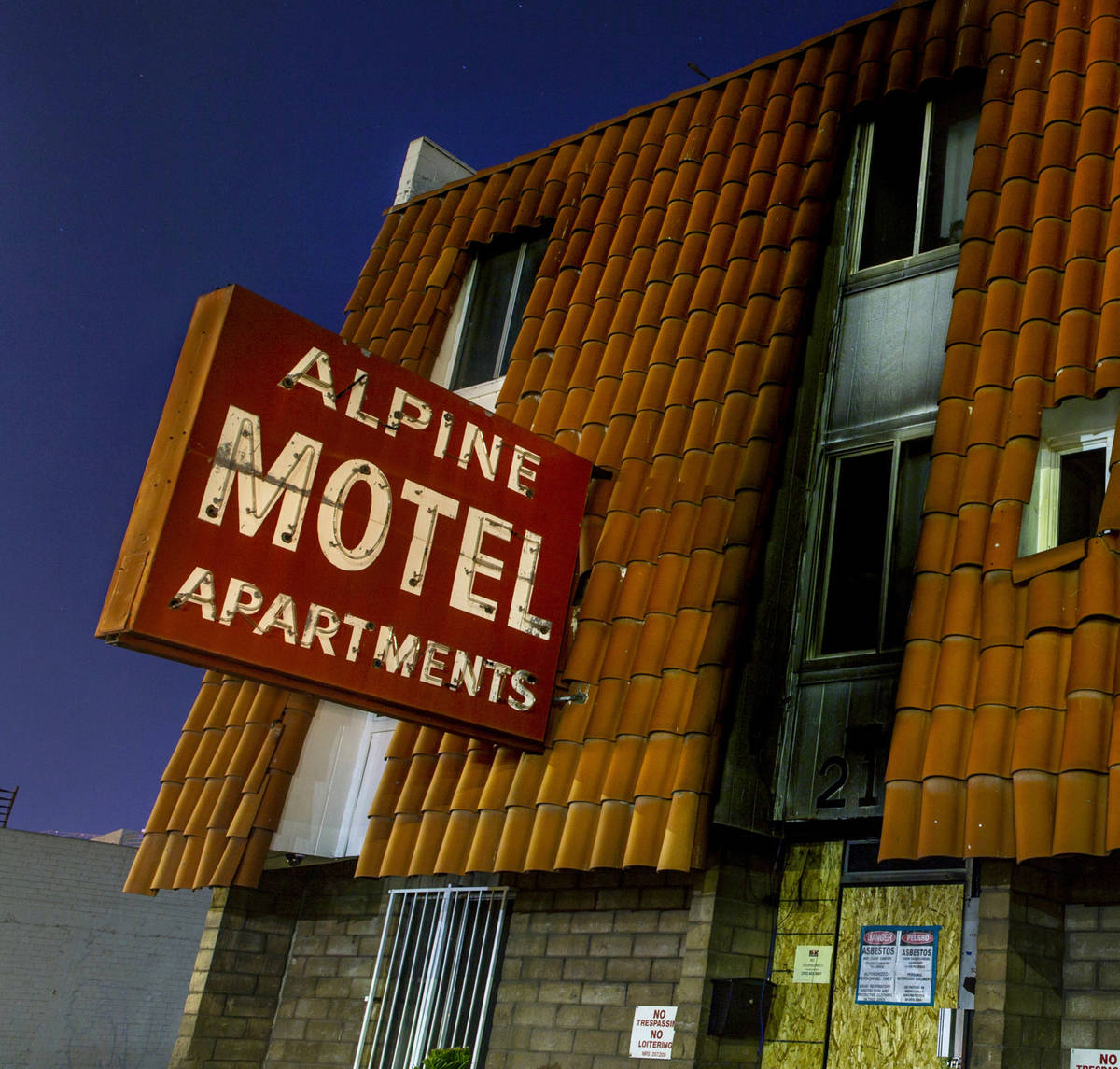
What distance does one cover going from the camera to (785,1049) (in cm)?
877

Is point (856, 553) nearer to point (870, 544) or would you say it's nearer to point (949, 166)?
point (870, 544)

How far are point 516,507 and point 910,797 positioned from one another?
3.38 meters

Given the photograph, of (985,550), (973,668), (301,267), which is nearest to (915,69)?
(985,550)

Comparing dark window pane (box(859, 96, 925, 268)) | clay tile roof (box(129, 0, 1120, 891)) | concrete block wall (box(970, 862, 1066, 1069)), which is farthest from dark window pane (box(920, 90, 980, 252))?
concrete block wall (box(970, 862, 1066, 1069))

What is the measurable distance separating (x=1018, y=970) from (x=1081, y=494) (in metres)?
3.08

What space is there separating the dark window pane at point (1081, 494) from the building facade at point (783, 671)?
0.08 feet

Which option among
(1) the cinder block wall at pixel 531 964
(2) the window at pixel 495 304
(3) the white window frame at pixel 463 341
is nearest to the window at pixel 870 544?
(1) the cinder block wall at pixel 531 964

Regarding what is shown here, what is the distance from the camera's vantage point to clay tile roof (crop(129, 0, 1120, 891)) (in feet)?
25.4

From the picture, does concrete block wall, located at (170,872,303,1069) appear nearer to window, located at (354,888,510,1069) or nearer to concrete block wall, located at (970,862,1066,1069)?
window, located at (354,888,510,1069)

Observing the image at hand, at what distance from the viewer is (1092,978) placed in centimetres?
772

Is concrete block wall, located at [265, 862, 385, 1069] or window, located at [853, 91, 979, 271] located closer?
window, located at [853, 91, 979, 271]

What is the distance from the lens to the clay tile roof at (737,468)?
25.4 ft

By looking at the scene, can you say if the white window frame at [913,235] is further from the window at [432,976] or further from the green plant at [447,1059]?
the green plant at [447,1059]

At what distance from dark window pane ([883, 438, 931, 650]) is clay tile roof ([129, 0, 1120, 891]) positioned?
36.4 inches
